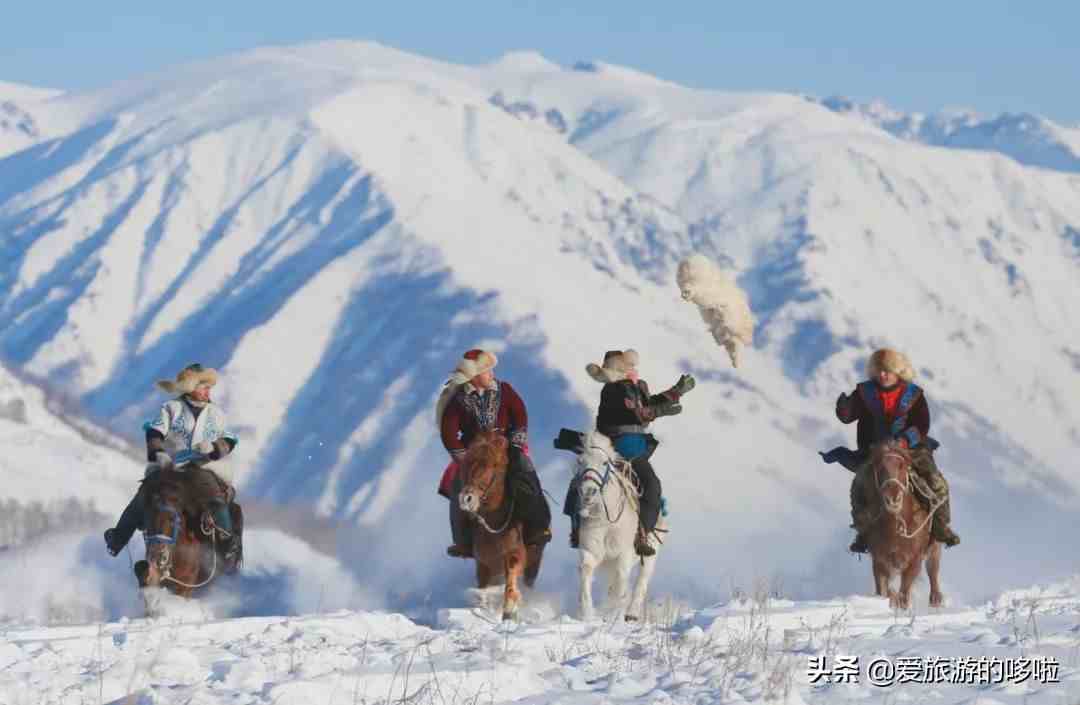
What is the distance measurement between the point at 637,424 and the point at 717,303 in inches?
137

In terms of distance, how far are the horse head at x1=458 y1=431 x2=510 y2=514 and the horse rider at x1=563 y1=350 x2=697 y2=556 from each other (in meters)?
0.92

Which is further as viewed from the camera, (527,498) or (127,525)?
(127,525)

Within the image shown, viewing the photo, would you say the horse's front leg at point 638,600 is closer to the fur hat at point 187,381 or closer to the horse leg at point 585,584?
the horse leg at point 585,584

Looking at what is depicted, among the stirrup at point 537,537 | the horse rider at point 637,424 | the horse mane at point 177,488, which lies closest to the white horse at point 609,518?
the horse rider at point 637,424

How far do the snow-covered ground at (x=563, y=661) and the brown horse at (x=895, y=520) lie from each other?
381cm

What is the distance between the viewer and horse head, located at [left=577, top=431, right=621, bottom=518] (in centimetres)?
2028

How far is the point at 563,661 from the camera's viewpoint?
14508mm

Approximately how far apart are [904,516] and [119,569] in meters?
58.0

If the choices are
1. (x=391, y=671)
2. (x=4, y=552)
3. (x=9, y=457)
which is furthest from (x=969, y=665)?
(x=9, y=457)

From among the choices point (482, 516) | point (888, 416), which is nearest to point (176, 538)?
point (482, 516)

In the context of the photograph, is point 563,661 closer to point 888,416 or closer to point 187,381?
point 187,381

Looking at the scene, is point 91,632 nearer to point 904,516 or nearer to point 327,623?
point 327,623

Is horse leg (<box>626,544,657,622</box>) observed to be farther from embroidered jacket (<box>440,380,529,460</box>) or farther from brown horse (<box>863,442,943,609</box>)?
brown horse (<box>863,442,943,609</box>)

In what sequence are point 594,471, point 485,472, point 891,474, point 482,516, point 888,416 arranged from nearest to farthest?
point 485,472 → point 482,516 → point 594,471 → point 891,474 → point 888,416
